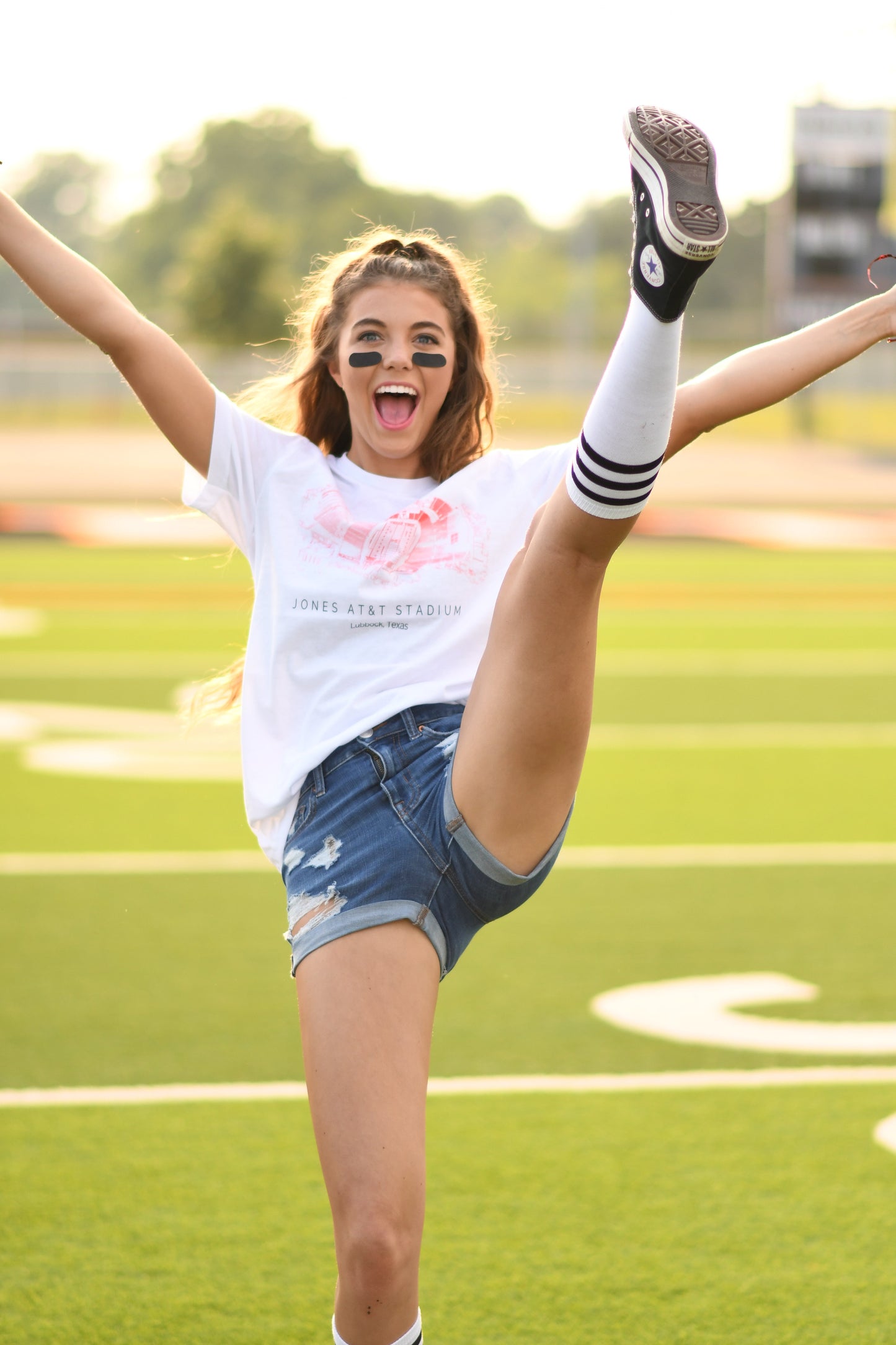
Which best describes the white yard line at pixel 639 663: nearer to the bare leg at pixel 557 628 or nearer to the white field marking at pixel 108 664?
the white field marking at pixel 108 664

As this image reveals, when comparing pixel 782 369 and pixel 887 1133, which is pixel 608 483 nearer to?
pixel 782 369

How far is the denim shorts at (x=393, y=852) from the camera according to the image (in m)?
2.25

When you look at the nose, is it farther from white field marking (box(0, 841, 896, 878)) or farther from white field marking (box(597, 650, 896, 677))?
white field marking (box(597, 650, 896, 677))

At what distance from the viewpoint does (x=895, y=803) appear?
6.42 m

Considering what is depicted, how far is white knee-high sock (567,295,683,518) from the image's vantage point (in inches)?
78.7

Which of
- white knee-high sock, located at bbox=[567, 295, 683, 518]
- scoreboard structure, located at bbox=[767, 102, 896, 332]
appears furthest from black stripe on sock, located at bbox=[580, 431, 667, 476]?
scoreboard structure, located at bbox=[767, 102, 896, 332]

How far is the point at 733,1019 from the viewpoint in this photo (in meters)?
4.12

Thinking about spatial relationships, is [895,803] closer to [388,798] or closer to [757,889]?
[757,889]

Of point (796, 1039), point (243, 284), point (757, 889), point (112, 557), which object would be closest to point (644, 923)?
point (757, 889)

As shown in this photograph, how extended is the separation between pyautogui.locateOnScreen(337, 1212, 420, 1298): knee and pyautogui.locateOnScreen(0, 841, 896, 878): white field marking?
3.46 metres

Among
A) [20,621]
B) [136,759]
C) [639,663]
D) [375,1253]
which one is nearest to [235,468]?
[375,1253]

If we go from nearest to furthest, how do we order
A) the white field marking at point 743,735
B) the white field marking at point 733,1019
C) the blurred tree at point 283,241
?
the white field marking at point 733,1019
the white field marking at point 743,735
the blurred tree at point 283,241

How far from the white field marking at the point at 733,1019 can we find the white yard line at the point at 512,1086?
0.42 feet

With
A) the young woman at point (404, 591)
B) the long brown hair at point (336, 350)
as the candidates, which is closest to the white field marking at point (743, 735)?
the long brown hair at point (336, 350)
